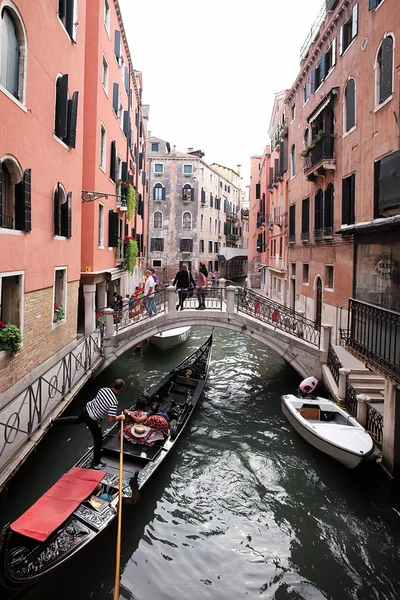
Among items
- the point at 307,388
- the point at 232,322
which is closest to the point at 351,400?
the point at 307,388

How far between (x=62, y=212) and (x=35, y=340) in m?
3.20

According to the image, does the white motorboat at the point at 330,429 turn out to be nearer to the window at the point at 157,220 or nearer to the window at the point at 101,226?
the window at the point at 101,226

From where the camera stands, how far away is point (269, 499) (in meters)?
7.11

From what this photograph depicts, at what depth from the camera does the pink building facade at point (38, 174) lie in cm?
701

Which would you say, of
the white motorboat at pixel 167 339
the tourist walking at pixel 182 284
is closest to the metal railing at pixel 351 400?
the tourist walking at pixel 182 284

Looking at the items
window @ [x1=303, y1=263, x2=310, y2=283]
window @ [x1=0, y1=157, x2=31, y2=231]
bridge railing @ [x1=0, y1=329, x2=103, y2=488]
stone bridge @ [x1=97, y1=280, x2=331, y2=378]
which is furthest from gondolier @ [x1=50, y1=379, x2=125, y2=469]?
window @ [x1=303, y1=263, x2=310, y2=283]

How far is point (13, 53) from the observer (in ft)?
23.1

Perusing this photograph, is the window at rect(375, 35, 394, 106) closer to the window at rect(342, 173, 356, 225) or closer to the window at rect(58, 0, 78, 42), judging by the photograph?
the window at rect(342, 173, 356, 225)

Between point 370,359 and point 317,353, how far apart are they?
14.4ft

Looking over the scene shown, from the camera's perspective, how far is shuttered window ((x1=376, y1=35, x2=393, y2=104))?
9.03m

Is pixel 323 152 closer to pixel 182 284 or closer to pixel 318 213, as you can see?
pixel 318 213

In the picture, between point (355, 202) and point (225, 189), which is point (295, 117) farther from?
point (225, 189)

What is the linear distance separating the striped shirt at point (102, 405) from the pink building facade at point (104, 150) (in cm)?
598

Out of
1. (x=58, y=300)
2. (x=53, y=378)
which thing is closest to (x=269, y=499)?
(x=53, y=378)
